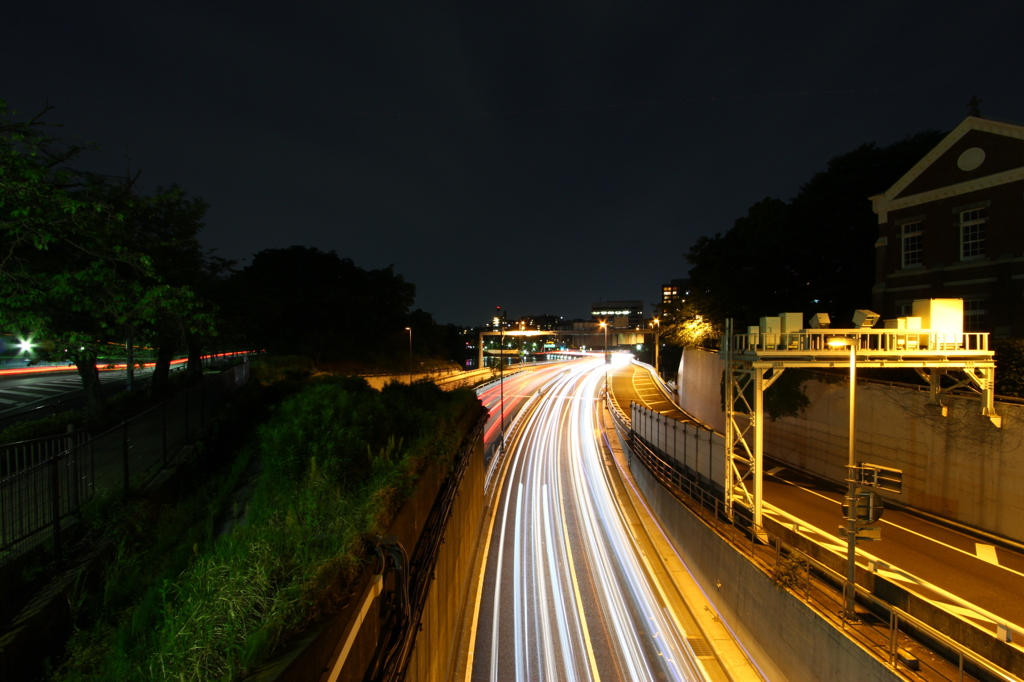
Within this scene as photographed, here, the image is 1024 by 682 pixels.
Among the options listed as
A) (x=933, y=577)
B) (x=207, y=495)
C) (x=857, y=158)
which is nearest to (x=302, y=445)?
(x=207, y=495)

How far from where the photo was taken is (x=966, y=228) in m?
19.2

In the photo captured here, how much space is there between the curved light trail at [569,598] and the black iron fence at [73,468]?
836 centimetres

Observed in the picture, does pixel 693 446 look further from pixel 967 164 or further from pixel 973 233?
pixel 967 164

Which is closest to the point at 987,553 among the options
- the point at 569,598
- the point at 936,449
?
the point at 936,449

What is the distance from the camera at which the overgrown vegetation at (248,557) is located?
140 inches

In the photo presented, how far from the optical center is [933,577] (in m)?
9.93

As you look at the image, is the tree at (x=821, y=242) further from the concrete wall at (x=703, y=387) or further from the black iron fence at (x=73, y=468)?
the black iron fence at (x=73, y=468)

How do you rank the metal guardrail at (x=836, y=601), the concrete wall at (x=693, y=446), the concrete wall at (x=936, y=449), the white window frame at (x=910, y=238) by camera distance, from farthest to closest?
the white window frame at (x=910, y=238)
the concrete wall at (x=693, y=446)
the concrete wall at (x=936, y=449)
the metal guardrail at (x=836, y=601)

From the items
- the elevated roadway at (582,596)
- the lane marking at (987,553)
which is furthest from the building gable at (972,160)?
the elevated roadway at (582,596)

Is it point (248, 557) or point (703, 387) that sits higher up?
point (248, 557)

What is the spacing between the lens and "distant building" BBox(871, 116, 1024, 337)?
17672mm

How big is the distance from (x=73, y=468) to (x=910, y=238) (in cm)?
2948

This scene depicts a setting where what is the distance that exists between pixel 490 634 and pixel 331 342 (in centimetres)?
3635

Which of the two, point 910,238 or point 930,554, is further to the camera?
point 910,238
